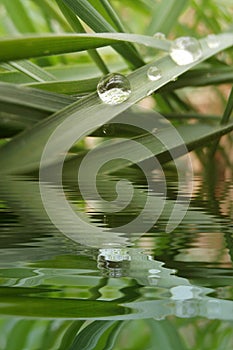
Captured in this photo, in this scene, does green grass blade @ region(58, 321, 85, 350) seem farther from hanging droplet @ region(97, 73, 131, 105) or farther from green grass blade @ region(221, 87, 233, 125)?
green grass blade @ region(221, 87, 233, 125)

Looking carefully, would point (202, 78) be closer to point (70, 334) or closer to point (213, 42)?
point (213, 42)

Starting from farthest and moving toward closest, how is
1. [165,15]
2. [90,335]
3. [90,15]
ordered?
[165,15], [90,15], [90,335]

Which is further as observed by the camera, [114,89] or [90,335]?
[114,89]

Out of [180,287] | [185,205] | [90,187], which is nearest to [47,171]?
[90,187]

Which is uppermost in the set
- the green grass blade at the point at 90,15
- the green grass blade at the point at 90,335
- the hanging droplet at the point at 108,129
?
the green grass blade at the point at 90,15

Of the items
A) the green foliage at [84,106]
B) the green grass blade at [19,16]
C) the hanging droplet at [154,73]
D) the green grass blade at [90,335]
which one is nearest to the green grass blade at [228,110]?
the green foliage at [84,106]

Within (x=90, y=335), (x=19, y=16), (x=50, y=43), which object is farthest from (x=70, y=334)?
(x=19, y=16)

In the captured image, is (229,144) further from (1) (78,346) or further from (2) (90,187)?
(1) (78,346)

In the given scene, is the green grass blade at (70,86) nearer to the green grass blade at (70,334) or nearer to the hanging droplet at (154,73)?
the hanging droplet at (154,73)
